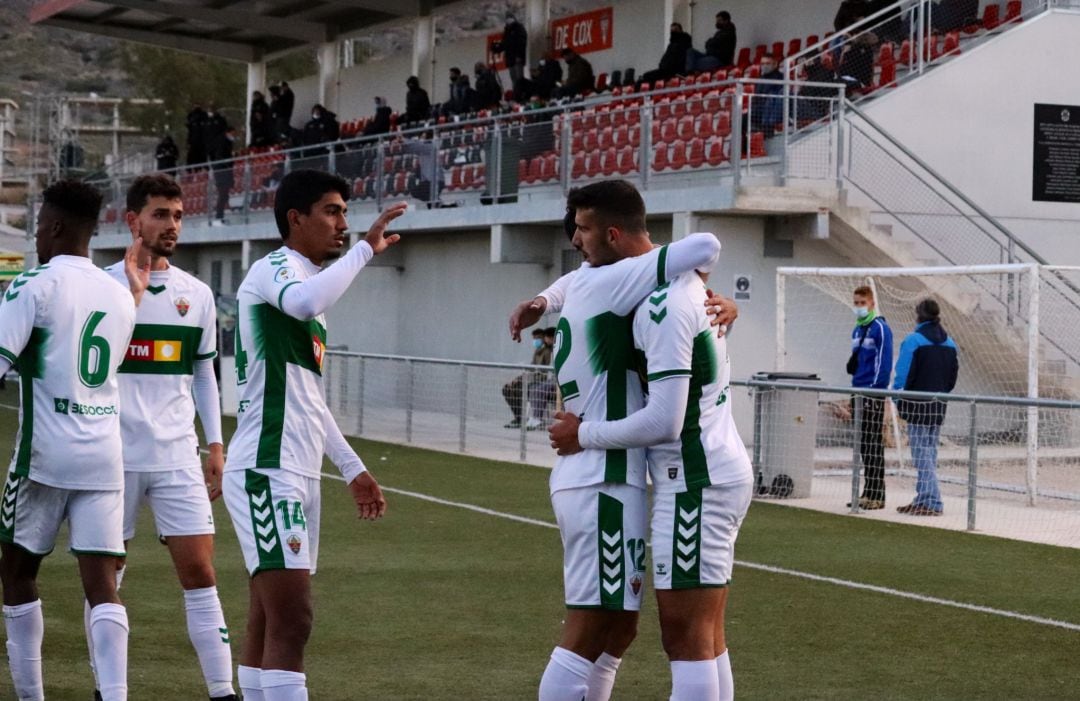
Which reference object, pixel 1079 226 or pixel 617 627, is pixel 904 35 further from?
pixel 617 627

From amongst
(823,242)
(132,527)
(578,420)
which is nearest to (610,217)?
(578,420)

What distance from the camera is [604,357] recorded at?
206 inches

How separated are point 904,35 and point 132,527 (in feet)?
61.4

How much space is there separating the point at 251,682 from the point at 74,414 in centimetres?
120

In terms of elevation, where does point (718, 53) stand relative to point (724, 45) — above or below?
below

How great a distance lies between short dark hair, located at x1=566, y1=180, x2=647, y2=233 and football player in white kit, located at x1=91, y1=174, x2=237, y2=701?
6.64ft

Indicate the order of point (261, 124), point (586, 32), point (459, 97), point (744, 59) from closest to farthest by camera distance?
point (744, 59), point (459, 97), point (586, 32), point (261, 124)

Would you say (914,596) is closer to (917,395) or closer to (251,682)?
(917,395)

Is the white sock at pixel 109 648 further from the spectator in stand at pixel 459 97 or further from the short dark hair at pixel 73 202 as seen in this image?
the spectator in stand at pixel 459 97

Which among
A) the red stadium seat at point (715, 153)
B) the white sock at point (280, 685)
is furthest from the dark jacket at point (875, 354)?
the white sock at point (280, 685)

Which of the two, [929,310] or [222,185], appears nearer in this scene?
[929,310]

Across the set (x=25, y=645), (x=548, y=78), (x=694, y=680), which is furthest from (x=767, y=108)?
(x=694, y=680)

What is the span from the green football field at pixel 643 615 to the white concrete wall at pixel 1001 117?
1003 cm

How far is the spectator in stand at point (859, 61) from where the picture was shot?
22622mm
